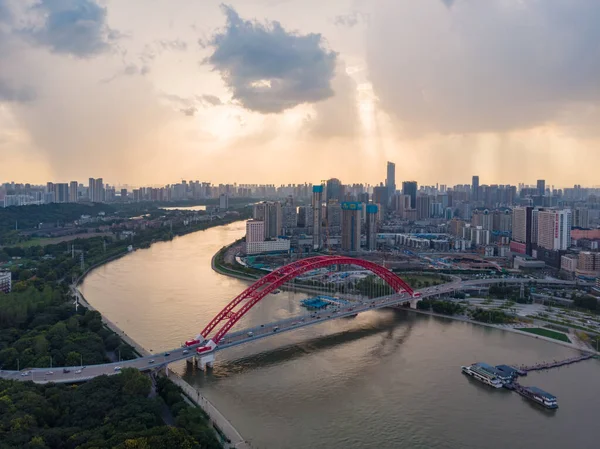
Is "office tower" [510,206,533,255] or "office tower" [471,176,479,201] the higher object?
"office tower" [471,176,479,201]

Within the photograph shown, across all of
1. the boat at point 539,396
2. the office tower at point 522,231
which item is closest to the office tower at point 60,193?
the office tower at point 522,231

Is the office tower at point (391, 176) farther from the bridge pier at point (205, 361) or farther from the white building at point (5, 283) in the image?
the bridge pier at point (205, 361)

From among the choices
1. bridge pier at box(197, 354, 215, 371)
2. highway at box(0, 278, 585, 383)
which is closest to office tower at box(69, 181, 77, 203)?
highway at box(0, 278, 585, 383)

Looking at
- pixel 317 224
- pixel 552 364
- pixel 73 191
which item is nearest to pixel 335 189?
pixel 317 224

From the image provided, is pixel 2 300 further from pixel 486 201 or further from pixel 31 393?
pixel 486 201

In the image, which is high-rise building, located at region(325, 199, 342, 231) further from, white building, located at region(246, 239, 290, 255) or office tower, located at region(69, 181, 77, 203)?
office tower, located at region(69, 181, 77, 203)

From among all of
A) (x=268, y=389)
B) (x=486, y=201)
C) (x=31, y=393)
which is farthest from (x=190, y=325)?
(x=486, y=201)
